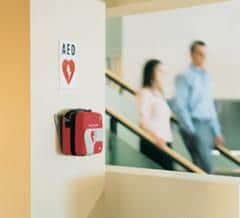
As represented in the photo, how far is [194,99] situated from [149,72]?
808 mm

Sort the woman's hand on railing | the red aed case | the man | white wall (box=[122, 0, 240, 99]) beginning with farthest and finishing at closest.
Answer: the woman's hand on railing → the man → white wall (box=[122, 0, 240, 99]) → the red aed case

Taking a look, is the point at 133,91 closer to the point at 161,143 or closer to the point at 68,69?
the point at 161,143

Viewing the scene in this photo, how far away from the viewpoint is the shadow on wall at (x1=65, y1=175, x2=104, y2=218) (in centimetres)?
204

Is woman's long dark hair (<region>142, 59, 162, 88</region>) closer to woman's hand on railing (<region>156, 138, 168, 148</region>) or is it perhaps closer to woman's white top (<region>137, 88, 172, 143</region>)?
woman's white top (<region>137, 88, 172, 143</region>)

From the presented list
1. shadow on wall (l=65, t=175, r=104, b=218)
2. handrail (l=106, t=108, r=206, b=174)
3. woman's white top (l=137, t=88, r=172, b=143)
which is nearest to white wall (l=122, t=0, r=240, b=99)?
woman's white top (l=137, t=88, r=172, b=143)

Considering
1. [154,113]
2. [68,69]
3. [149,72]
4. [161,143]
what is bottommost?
[161,143]

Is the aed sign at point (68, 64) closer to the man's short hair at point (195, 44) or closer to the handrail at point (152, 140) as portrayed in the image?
the handrail at point (152, 140)

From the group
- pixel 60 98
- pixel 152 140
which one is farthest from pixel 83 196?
pixel 152 140

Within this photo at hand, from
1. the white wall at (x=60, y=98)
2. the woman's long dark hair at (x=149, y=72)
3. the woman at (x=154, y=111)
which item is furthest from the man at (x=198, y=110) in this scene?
the white wall at (x=60, y=98)

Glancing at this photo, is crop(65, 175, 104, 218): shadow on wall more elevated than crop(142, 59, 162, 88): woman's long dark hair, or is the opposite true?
crop(142, 59, 162, 88): woman's long dark hair

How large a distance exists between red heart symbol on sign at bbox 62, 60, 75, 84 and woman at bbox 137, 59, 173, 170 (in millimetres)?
Result: 3820

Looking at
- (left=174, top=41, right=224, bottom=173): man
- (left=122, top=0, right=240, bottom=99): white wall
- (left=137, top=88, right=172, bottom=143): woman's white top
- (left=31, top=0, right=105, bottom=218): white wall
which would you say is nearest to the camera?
(left=31, top=0, right=105, bottom=218): white wall

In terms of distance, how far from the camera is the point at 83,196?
7.02 feet

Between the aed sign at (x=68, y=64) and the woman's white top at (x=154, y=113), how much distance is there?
3.90 metres
